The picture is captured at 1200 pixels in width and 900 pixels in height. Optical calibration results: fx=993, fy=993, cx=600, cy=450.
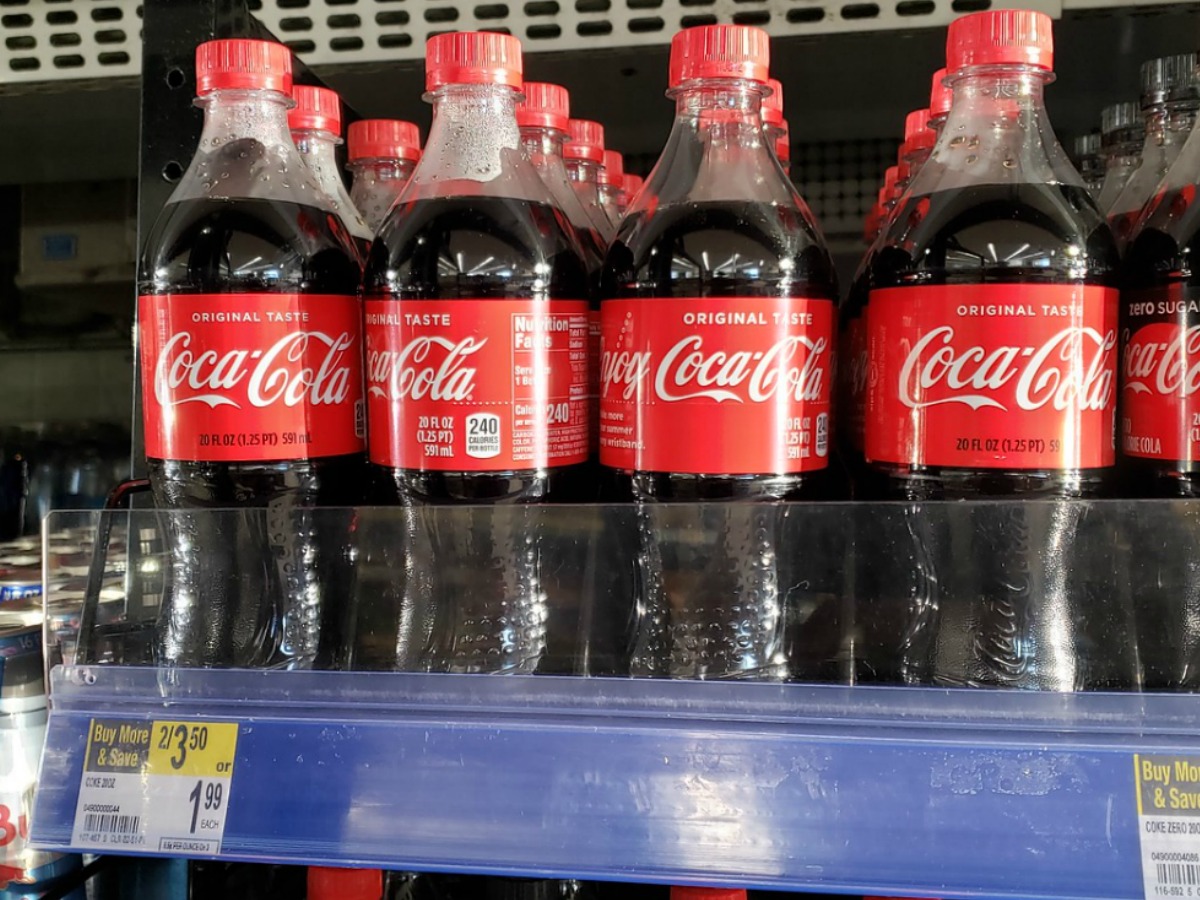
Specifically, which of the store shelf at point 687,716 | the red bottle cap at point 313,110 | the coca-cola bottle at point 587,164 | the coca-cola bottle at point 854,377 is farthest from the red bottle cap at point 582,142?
the store shelf at point 687,716

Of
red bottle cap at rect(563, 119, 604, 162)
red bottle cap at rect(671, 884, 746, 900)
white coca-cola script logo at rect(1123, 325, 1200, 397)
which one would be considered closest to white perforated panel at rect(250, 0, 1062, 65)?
red bottle cap at rect(563, 119, 604, 162)

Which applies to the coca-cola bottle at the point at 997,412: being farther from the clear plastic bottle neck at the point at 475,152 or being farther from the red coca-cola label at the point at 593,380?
the clear plastic bottle neck at the point at 475,152

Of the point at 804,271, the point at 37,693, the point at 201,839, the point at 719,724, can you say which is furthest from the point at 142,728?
the point at 804,271

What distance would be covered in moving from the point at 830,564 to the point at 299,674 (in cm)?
49

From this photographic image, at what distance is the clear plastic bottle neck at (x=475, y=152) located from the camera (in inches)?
40.9

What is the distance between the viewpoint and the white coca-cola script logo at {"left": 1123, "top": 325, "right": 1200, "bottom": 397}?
34.5 inches

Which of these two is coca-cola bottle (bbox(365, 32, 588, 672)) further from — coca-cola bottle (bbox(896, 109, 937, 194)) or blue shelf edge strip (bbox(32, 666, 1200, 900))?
coca-cola bottle (bbox(896, 109, 937, 194))

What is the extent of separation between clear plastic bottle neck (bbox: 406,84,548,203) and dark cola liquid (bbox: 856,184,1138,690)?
393 millimetres

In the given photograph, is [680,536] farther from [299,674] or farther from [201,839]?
[201,839]

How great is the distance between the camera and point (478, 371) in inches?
36.5

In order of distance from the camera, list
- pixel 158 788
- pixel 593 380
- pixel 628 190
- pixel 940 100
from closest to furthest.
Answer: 1. pixel 158 788
2. pixel 593 380
3. pixel 940 100
4. pixel 628 190

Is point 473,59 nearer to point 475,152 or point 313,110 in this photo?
point 475,152

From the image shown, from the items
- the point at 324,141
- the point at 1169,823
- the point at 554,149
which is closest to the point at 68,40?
the point at 324,141

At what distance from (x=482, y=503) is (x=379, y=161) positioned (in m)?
0.67
